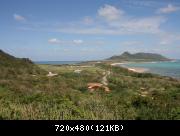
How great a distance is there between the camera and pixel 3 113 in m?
9.59

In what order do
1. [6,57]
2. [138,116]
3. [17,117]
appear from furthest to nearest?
[6,57], [138,116], [17,117]

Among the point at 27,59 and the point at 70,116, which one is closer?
the point at 70,116

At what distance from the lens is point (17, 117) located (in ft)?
30.2

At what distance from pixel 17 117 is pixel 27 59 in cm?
4920

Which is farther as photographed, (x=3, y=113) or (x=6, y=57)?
(x=6, y=57)
